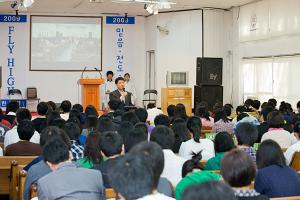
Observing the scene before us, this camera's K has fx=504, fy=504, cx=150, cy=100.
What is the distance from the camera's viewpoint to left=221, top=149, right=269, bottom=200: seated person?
265cm

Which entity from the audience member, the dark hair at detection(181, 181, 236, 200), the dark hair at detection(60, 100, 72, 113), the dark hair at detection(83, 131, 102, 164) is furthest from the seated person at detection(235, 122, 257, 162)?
the dark hair at detection(60, 100, 72, 113)

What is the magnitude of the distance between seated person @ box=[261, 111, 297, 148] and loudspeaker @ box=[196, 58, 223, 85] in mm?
7572

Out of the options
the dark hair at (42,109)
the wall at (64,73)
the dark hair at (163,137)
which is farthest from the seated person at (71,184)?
the wall at (64,73)

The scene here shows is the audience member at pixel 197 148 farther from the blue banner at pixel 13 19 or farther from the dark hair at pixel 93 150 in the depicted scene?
the blue banner at pixel 13 19

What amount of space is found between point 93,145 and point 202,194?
2573mm

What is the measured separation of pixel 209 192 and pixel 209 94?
40.1 feet

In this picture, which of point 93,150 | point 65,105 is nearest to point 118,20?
point 65,105

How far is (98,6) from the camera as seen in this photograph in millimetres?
14977

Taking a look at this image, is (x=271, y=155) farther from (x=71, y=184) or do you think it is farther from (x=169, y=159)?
(x=71, y=184)

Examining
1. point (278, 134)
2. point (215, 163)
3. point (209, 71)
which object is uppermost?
point (209, 71)

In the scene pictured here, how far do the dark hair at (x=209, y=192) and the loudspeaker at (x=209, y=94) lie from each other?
1200 cm

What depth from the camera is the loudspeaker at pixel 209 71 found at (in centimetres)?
1363

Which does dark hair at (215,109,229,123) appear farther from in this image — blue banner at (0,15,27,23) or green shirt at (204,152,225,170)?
blue banner at (0,15,27,23)

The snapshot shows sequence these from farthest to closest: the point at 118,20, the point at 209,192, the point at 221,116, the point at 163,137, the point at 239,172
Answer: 1. the point at 118,20
2. the point at 221,116
3. the point at 163,137
4. the point at 239,172
5. the point at 209,192
